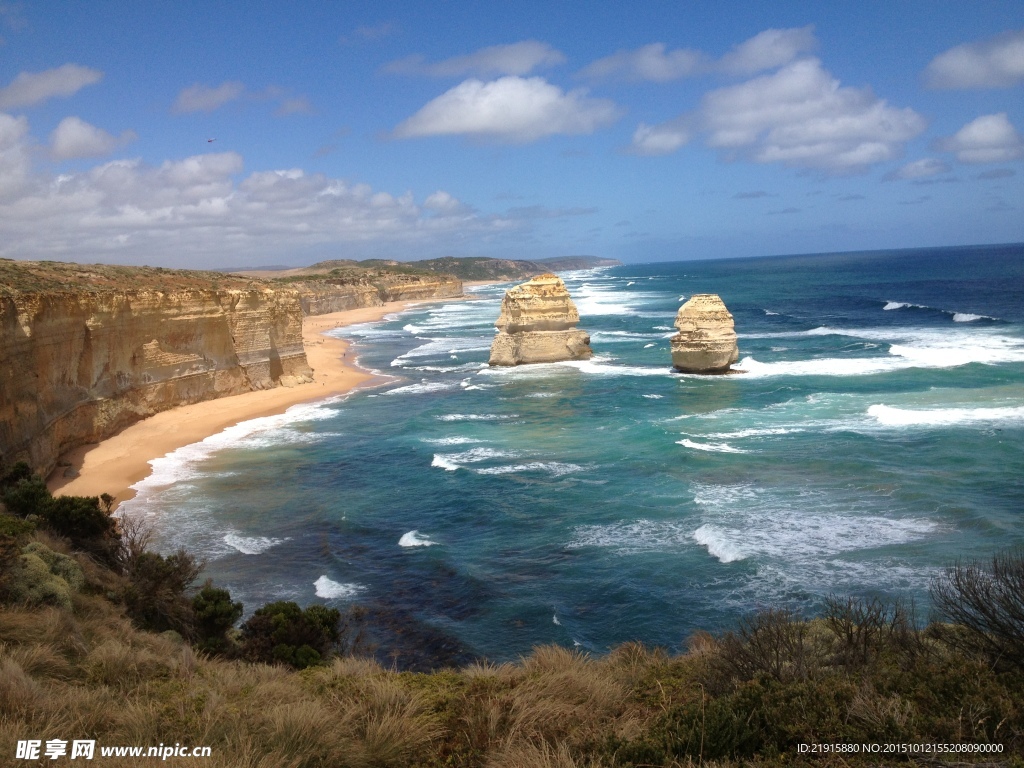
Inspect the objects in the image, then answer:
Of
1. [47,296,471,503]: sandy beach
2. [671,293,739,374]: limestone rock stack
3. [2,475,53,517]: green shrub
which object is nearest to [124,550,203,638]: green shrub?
[2,475,53,517]: green shrub

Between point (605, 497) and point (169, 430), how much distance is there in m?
17.5

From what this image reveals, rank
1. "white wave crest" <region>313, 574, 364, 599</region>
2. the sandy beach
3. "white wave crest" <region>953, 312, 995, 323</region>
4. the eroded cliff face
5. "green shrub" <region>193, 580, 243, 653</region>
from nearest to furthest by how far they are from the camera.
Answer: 1. "green shrub" <region>193, 580, 243, 653</region>
2. "white wave crest" <region>313, 574, 364, 599</region>
3. the eroded cliff face
4. the sandy beach
5. "white wave crest" <region>953, 312, 995, 323</region>

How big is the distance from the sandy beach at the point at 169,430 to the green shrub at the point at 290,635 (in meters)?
11.1

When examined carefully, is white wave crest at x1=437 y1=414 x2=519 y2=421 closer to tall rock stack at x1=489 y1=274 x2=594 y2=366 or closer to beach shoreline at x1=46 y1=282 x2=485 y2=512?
beach shoreline at x1=46 y1=282 x2=485 y2=512

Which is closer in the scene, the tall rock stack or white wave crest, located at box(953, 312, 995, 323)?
the tall rock stack

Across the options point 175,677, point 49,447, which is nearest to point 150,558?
point 175,677

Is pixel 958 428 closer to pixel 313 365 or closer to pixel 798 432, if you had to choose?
pixel 798 432

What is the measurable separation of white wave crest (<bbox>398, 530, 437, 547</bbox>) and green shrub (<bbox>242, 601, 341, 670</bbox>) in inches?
208

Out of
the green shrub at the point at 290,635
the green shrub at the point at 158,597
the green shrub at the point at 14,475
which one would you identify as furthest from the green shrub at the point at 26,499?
the green shrub at the point at 290,635

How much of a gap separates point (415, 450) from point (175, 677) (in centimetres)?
1775

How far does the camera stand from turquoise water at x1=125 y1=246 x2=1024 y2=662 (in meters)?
14.3

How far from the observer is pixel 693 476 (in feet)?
69.1

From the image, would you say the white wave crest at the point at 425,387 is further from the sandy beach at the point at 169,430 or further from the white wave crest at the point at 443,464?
the white wave crest at the point at 443,464

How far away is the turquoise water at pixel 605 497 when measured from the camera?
563 inches
